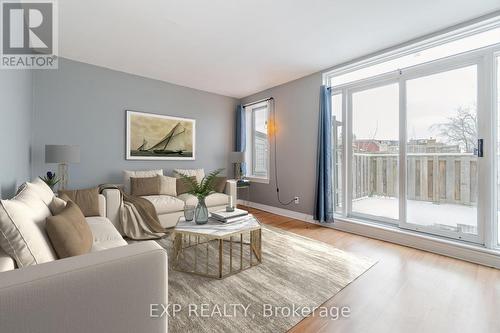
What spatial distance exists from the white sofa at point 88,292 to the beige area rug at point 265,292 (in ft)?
2.04

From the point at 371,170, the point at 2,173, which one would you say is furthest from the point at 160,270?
the point at 371,170

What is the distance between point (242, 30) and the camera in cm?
265

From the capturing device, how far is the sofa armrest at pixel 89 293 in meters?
0.74

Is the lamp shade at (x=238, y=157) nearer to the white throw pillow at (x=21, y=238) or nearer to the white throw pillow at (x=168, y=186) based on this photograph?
the white throw pillow at (x=168, y=186)

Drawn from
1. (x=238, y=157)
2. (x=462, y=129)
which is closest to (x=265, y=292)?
(x=462, y=129)

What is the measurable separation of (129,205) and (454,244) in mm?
3997

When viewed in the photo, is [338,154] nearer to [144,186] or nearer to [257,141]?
[257,141]

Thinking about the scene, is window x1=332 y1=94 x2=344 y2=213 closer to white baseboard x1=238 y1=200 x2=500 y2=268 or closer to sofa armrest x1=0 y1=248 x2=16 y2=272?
white baseboard x1=238 y1=200 x2=500 y2=268

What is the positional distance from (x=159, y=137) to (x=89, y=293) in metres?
3.79

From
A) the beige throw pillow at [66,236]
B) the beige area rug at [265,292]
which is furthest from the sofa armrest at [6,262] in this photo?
the beige area rug at [265,292]

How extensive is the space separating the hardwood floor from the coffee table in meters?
0.84

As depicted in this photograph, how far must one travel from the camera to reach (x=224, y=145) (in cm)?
532

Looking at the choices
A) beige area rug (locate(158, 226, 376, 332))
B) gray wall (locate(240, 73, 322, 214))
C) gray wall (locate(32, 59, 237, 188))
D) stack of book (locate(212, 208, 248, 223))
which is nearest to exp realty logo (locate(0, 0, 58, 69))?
gray wall (locate(32, 59, 237, 188))

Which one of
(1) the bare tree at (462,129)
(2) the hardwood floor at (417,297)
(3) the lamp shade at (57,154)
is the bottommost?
(2) the hardwood floor at (417,297)
